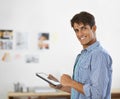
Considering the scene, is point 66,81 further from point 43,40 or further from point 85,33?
point 43,40

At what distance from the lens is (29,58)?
2.89m

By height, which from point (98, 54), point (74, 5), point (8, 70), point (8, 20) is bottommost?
point (8, 70)

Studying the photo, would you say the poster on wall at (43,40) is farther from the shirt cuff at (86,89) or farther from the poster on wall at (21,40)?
the shirt cuff at (86,89)

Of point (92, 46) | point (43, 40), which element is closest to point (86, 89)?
point (92, 46)

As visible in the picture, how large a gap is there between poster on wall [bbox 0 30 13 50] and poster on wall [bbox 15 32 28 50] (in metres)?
0.07

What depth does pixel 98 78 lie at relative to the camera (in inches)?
48.7

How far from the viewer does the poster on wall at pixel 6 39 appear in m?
2.84

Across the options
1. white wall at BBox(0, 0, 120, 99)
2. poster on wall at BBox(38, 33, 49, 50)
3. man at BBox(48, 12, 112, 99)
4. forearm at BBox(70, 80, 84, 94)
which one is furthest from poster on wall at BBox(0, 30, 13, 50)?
forearm at BBox(70, 80, 84, 94)

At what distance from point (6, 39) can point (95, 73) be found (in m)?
1.80

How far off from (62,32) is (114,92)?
0.93 meters

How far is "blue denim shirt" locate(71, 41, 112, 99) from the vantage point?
1237 mm

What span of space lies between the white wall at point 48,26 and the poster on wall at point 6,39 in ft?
0.19

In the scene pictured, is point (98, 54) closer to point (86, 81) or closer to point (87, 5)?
point (86, 81)

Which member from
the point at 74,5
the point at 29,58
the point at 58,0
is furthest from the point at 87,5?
the point at 29,58
